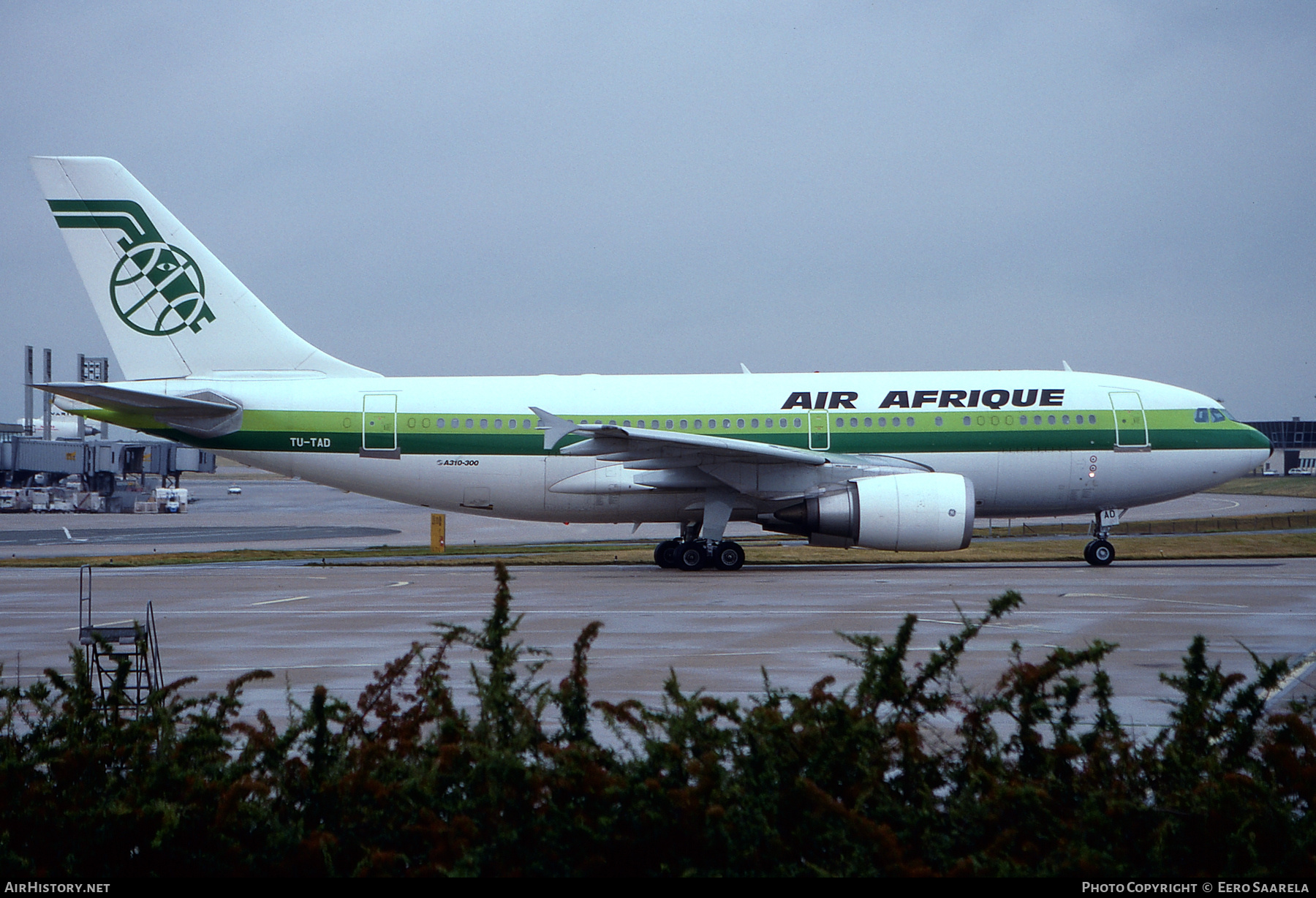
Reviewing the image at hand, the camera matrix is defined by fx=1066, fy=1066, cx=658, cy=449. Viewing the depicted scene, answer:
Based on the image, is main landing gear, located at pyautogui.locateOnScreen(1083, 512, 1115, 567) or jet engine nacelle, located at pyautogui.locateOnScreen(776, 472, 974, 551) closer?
jet engine nacelle, located at pyautogui.locateOnScreen(776, 472, 974, 551)

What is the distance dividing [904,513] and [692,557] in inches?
167

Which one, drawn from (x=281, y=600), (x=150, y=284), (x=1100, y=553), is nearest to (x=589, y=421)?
(x=281, y=600)

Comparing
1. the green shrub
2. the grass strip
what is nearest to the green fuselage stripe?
the grass strip

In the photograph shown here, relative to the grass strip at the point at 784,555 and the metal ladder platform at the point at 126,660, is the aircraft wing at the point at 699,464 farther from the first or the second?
the metal ladder platform at the point at 126,660

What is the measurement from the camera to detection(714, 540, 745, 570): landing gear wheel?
20.3 meters

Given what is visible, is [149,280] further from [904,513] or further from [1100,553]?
[1100,553]

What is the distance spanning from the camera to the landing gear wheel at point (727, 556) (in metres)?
20.3

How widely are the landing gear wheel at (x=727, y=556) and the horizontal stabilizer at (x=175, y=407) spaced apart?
372 inches

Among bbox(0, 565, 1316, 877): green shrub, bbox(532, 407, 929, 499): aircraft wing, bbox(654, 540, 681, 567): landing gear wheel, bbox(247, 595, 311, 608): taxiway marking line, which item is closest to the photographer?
bbox(0, 565, 1316, 877): green shrub

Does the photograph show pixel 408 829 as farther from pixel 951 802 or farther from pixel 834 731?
pixel 951 802

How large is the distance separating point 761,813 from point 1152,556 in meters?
20.7

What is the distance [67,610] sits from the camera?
1423 centimetres

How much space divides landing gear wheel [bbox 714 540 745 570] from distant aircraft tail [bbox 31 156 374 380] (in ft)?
30.4

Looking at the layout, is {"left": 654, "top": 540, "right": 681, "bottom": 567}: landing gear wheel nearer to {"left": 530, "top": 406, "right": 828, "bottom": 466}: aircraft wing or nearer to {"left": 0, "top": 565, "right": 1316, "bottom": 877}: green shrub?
{"left": 530, "top": 406, "right": 828, "bottom": 466}: aircraft wing
